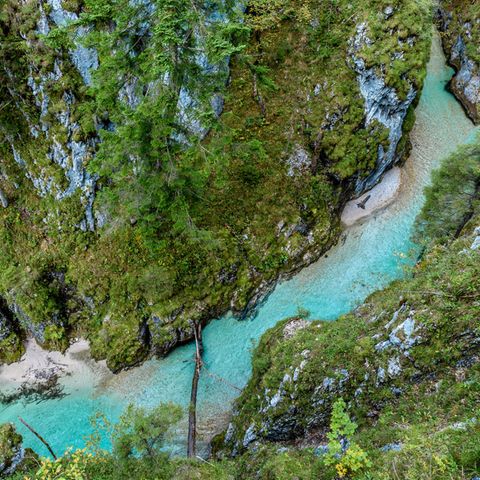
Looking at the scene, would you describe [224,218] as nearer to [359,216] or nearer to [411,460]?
[359,216]

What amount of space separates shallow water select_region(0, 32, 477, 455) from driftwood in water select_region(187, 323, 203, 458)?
1.02 feet

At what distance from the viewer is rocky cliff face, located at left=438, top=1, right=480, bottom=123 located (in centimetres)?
2223

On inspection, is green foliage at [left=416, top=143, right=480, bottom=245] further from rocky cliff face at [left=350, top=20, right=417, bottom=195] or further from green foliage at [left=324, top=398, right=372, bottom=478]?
green foliage at [left=324, top=398, right=372, bottom=478]

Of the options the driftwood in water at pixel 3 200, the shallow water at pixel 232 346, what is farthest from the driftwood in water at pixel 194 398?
the driftwood in water at pixel 3 200

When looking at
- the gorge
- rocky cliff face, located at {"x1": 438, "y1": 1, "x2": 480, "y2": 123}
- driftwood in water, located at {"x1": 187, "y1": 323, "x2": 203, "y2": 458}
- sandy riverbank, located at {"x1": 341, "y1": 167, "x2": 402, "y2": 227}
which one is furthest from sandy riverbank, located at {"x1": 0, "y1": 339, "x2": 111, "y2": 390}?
rocky cliff face, located at {"x1": 438, "y1": 1, "x2": 480, "y2": 123}

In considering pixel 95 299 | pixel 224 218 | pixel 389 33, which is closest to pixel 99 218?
pixel 95 299

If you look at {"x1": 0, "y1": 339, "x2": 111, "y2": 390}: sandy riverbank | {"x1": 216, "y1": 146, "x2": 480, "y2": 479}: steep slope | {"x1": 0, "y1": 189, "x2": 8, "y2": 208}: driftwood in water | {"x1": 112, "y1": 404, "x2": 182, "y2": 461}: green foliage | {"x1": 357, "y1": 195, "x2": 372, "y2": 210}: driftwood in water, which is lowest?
{"x1": 216, "y1": 146, "x2": 480, "y2": 479}: steep slope

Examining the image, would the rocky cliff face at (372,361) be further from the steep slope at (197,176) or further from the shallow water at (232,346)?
the steep slope at (197,176)

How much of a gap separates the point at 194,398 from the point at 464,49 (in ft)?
88.6

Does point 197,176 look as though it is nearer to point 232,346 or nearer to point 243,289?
point 243,289

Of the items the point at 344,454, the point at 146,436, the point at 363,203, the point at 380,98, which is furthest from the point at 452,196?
the point at 146,436

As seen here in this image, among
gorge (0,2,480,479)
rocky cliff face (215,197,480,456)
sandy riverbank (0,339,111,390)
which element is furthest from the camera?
sandy riverbank (0,339,111,390)

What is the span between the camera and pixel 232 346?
16891mm

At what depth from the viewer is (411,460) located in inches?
260
